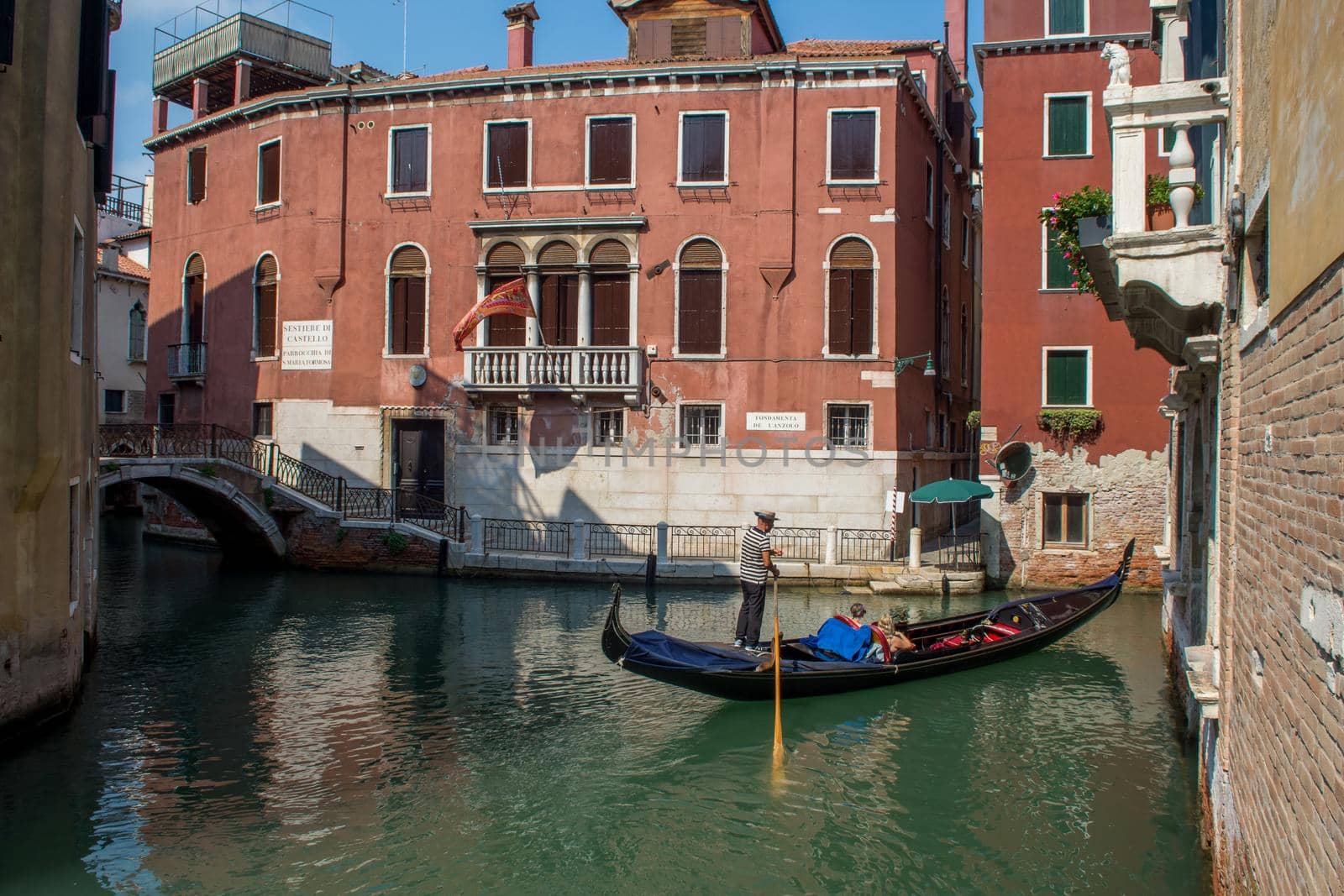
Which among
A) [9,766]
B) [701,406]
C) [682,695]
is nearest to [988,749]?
[682,695]

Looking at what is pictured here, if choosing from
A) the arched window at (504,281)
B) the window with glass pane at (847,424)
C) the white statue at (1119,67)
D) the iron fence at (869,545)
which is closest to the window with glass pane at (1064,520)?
the iron fence at (869,545)

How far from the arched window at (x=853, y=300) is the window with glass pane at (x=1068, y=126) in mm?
3438

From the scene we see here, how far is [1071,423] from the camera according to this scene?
1669 centimetres

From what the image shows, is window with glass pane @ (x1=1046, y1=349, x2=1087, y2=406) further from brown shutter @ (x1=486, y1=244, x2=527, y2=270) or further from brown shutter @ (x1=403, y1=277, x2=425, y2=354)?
brown shutter @ (x1=403, y1=277, x2=425, y2=354)

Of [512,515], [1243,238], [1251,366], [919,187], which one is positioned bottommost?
[512,515]

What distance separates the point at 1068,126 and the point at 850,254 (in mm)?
3962

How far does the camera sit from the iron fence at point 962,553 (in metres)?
16.8

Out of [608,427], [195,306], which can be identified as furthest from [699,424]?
[195,306]

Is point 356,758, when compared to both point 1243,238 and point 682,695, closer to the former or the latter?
point 682,695

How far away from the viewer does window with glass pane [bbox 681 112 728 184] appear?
19.0m

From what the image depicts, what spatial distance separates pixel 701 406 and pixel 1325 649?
629 inches

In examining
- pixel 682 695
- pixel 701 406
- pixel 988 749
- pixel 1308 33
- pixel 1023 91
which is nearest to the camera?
pixel 1308 33

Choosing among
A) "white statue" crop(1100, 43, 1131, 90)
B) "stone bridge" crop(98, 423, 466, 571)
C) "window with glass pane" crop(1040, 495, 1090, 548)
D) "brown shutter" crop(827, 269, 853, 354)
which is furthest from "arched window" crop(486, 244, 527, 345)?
"white statue" crop(1100, 43, 1131, 90)

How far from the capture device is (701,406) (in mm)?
19047
